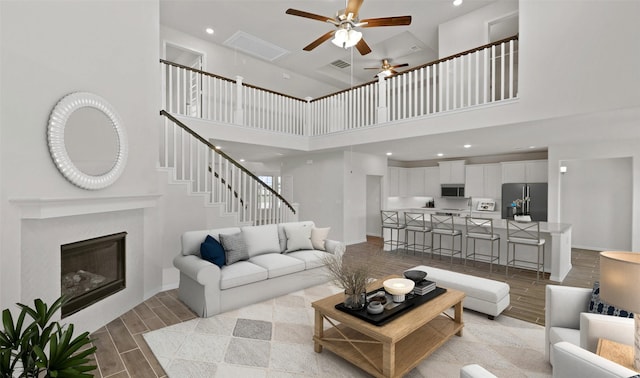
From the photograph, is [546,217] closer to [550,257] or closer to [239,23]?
[550,257]

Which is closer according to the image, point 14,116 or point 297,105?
point 14,116

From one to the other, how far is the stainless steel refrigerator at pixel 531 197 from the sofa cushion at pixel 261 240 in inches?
242

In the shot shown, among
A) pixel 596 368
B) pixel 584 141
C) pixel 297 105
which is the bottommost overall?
pixel 596 368

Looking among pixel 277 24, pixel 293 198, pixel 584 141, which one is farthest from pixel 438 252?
pixel 277 24

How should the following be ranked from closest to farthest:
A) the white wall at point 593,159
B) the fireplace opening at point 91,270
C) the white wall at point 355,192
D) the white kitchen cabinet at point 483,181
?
the fireplace opening at point 91,270
the white wall at point 593,159
the white wall at point 355,192
the white kitchen cabinet at point 483,181

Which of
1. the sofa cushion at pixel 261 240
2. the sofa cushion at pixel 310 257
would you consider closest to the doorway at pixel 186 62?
the sofa cushion at pixel 261 240

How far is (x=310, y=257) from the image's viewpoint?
4383 mm

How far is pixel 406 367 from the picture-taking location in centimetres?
220

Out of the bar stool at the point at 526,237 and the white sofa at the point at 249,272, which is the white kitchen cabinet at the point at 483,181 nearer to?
the bar stool at the point at 526,237

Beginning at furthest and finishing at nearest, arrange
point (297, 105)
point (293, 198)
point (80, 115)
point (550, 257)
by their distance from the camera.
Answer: point (293, 198)
point (297, 105)
point (550, 257)
point (80, 115)

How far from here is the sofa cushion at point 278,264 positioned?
387 cm

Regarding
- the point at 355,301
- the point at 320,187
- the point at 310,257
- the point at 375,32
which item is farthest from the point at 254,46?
the point at 355,301

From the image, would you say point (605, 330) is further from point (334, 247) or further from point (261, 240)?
point (261, 240)

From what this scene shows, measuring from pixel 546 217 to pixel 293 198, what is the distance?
21.1 ft
